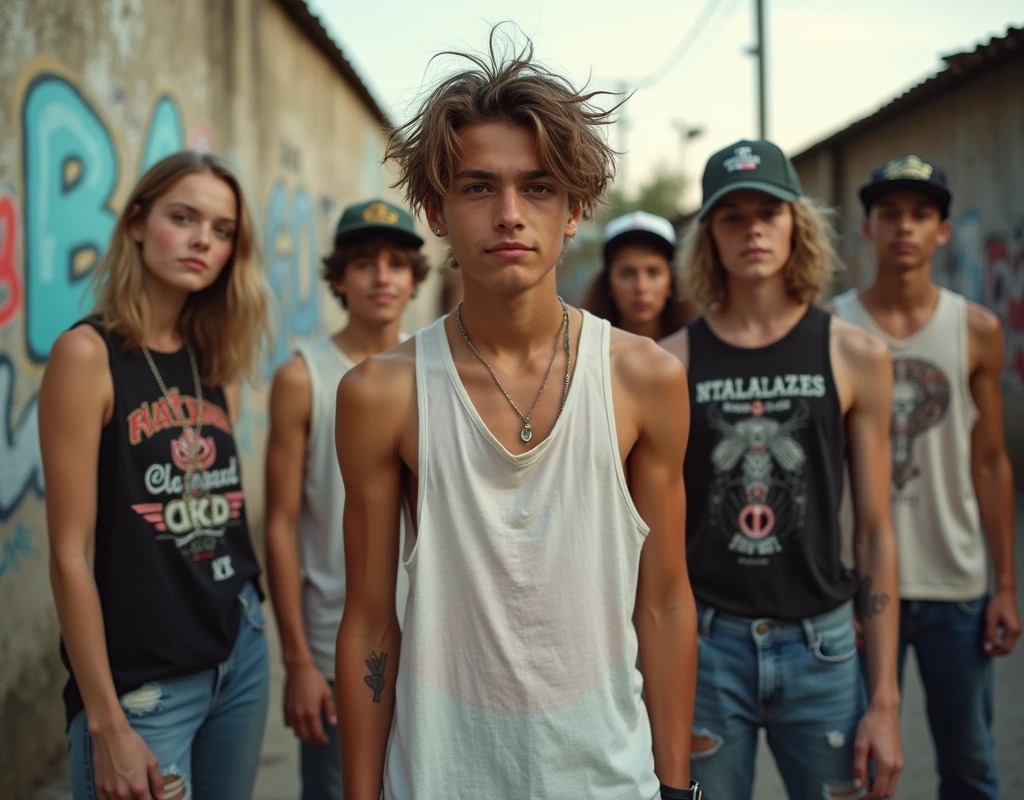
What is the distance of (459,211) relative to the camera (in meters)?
1.98

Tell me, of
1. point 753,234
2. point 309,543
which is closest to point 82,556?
point 309,543

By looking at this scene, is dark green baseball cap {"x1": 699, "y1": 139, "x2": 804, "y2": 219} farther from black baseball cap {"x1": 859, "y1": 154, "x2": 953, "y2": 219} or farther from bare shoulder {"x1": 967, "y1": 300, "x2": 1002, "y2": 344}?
bare shoulder {"x1": 967, "y1": 300, "x2": 1002, "y2": 344}

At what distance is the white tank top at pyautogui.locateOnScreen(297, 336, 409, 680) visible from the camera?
3.09 m

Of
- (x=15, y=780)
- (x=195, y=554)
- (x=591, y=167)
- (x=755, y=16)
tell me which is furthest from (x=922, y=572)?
(x=755, y=16)

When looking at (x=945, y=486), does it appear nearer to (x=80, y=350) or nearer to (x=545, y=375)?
(x=545, y=375)

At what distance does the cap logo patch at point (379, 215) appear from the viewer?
348cm

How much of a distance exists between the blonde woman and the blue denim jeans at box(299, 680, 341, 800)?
1.32 feet

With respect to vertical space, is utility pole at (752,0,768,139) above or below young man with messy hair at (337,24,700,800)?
above

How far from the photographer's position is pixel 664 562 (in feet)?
6.91

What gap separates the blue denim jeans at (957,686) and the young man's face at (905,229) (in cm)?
126

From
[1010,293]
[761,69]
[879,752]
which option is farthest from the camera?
[761,69]

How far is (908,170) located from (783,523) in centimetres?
166

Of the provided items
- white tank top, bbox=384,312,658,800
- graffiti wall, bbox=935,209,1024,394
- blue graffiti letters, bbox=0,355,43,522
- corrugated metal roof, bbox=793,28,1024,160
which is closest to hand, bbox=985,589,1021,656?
white tank top, bbox=384,312,658,800

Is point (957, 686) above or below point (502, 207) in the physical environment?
below
